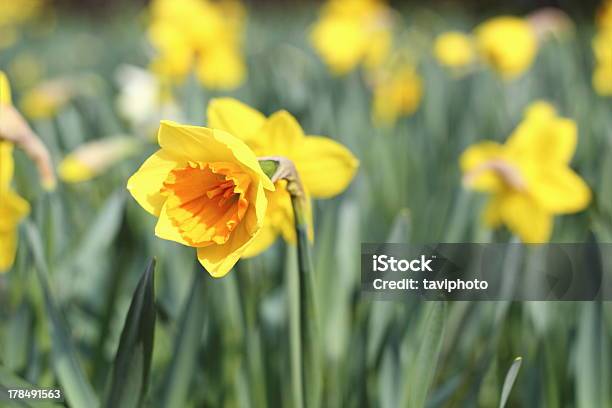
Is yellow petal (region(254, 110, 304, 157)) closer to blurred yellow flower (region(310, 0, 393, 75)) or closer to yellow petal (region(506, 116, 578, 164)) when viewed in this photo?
yellow petal (region(506, 116, 578, 164))

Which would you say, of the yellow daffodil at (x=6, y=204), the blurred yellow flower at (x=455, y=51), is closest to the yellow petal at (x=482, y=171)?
the yellow daffodil at (x=6, y=204)

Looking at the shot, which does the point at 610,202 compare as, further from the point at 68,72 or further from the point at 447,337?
the point at 68,72

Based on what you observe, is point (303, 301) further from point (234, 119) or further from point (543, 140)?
point (543, 140)

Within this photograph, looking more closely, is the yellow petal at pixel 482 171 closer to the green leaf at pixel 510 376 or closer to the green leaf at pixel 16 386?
the green leaf at pixel 510 376

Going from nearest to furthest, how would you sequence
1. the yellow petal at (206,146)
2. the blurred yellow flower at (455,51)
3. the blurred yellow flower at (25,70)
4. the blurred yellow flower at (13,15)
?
the yellow petal at (206,146), the blurred yellow flower at (455,51), the blurred yellow flower at (25,70), the blurred yellow flower at (13,15)

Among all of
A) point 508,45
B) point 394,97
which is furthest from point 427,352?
point 394,97
